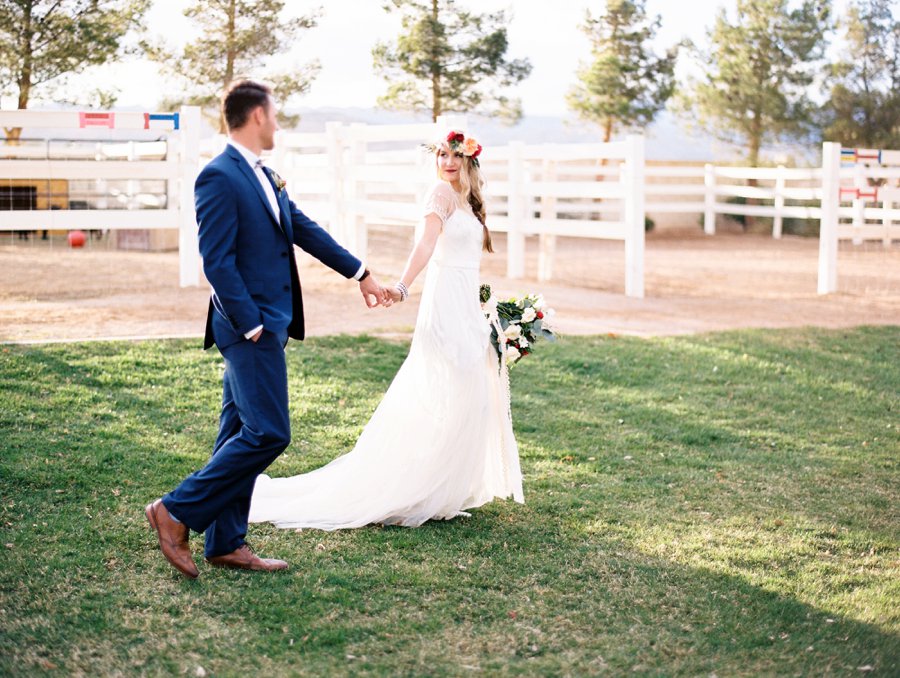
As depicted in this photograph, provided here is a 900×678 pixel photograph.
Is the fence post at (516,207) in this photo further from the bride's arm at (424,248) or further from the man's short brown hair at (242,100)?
the man's short brown hair at (242,100)

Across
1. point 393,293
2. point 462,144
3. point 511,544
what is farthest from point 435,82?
point 511,544

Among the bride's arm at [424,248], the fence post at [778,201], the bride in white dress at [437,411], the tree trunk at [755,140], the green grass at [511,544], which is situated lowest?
the green grass at [511,544]

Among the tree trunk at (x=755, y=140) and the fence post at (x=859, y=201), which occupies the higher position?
the tree trunk at (x=755, y=140)

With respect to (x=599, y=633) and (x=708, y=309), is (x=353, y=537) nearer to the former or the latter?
(x=599, y=633)

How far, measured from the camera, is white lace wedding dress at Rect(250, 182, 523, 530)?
15.8 feet

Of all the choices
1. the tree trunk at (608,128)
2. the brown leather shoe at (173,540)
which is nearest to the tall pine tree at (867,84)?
the tree trunk at (608,128)

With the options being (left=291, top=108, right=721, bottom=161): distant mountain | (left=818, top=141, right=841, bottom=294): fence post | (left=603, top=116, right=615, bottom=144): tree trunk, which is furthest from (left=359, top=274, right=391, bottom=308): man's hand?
(left=291, top=108, right=721, bottom=161): distant mountain

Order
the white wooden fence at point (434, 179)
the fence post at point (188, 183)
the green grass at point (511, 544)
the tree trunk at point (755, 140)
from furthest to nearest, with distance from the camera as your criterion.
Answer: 1. the tree trunk at point (755, 140)
2. the white wooden fence at point (434, 179)
3. the fence post at point (188, 183)
4. the green grass at point (511, 544)

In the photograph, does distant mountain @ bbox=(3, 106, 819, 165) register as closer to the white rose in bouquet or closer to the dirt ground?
the dirt ground

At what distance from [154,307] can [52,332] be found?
5.20 feet

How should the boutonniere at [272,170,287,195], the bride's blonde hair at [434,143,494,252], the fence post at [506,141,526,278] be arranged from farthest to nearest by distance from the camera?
the fence post at [506,141,526,278], the bride's blonde hair at [434,143,494,252], the boutonniere at [272,170,287,195]

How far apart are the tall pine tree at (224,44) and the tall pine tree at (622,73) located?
8.03 m

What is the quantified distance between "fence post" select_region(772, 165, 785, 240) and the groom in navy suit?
16838mm

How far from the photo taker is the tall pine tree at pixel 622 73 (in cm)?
2477
